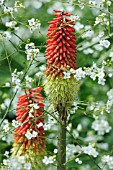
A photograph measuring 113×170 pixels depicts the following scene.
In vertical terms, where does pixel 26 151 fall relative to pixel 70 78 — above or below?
below

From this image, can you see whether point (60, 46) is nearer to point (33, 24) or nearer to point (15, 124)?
point (33, 24)

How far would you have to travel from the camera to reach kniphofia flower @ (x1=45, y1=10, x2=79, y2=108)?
4.24 m

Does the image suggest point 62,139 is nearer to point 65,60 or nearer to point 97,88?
point 65,60

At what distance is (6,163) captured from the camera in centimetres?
419

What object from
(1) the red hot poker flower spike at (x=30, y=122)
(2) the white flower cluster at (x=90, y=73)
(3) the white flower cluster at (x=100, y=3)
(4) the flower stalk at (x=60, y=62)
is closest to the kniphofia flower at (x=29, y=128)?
(1) the red hot poker flower spike at (x=30, y=122)

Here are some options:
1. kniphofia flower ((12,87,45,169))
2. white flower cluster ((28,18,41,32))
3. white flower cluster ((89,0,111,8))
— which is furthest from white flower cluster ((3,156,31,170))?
white flower cluster ((89,0,111,8))

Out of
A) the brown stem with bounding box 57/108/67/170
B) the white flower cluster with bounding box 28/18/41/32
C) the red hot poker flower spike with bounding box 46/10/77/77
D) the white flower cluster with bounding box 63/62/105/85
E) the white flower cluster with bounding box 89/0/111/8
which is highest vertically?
the white flower cluster with bounding box 89/0/111/8

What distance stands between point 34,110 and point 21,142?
23 cm

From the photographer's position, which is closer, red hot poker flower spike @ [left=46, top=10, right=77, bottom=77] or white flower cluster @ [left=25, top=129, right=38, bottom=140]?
white flower cluster @ [left=25, top=129, right=38, bottom=140]

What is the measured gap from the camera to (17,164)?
13.9ft

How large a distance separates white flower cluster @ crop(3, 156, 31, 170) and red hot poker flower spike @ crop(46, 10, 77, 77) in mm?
533

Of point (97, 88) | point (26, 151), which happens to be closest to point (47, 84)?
point (26, 151)

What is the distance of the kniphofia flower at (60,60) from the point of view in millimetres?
4238

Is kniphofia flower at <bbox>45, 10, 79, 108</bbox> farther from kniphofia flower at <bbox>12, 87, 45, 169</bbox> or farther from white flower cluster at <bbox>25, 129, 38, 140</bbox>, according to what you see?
white flower cluster at <bbox>25, 129, 38, 140</bbox>
